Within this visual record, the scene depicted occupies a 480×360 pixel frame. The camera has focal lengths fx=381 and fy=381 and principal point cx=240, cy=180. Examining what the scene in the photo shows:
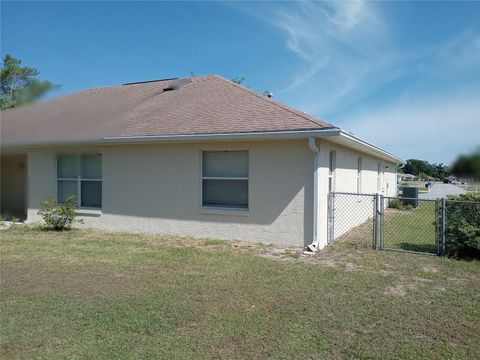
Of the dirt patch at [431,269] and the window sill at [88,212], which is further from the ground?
the window sill at [88,212]

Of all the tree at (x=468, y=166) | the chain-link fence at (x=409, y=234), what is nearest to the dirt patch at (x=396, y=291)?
the chain-link fence at (x=409, y=234)

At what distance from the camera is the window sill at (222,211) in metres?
9.25

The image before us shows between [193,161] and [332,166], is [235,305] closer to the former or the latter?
[193,161]

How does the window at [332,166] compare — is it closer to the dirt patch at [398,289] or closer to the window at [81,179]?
the dirt patch at [398,289]

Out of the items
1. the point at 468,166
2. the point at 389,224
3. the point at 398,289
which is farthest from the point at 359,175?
the point at 468,166

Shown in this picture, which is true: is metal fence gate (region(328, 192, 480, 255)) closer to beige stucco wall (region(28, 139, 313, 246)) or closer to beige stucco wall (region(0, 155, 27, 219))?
beige stucco wall (region(28, 139, 313, 246))

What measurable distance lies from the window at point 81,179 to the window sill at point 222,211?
3.75m

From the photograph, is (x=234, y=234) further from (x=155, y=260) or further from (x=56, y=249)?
(x=56, y=249)

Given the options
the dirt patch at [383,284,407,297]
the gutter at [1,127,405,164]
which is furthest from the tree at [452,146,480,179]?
the gutter at [1,127,405,164]

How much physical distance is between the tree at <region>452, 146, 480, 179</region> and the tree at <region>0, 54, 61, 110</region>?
113 feet

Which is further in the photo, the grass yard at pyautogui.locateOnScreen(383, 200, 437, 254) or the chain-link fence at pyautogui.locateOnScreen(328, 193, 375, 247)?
the chain-link fence at pyautogui.locateOnScreen(328, 193, 375, 247)

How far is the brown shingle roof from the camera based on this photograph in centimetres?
922

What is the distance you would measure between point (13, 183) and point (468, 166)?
18.1 metres

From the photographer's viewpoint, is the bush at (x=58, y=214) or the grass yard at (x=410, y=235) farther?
the bush at (x=58, y=214)
